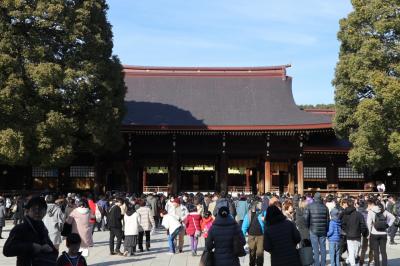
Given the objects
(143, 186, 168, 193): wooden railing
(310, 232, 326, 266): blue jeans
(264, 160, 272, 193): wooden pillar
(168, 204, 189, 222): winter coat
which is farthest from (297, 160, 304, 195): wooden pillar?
(310, 232, 326, 266): blue jeans

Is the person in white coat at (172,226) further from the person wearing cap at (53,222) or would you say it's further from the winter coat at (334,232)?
the winter coat at (334,232)

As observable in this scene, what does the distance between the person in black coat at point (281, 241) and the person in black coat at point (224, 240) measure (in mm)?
464

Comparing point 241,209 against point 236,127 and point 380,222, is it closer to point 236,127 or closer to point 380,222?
point 380,222

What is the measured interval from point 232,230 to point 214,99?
88.4 feet

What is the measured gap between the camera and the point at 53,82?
863 inches

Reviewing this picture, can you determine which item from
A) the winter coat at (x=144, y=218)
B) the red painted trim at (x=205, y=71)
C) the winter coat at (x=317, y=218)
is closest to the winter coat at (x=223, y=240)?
the winter coat at (x=317, y=218)

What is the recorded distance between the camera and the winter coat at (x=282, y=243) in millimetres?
6809

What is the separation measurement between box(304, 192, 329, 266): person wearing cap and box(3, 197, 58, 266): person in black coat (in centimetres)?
626

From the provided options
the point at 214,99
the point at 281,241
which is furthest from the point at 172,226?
the point at 214,99

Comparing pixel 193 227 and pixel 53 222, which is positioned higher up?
pixel 53 222

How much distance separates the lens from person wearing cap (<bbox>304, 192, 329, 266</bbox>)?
33.9ft

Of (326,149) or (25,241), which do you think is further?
(326,149)

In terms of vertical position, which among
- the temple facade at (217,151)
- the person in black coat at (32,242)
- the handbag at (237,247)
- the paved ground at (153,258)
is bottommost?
the paved ground at (153,258)

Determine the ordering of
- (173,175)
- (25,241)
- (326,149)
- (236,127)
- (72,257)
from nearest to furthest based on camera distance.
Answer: (25,241)
(72,257)
(236,127)
(173,175)
(326,149)
